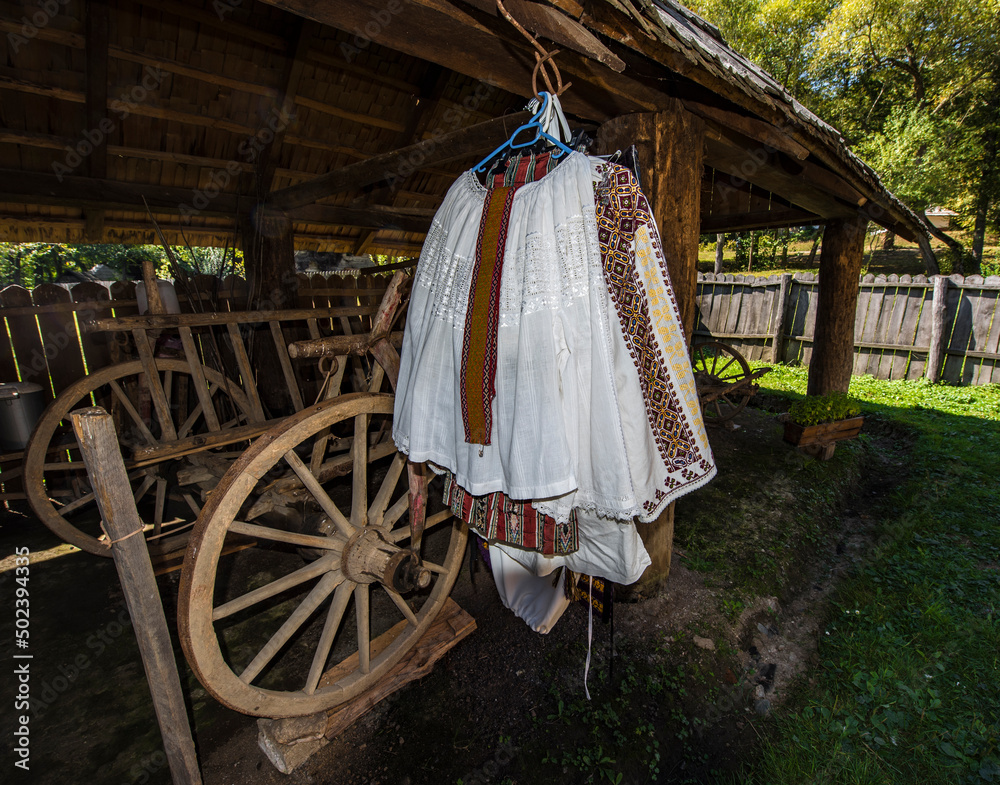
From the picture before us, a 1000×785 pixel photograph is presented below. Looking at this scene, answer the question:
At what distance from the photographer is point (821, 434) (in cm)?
490

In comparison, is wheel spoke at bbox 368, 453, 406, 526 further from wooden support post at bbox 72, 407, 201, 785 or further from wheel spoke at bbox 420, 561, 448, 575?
wooden support post at bbox 72, 407, 201, 785

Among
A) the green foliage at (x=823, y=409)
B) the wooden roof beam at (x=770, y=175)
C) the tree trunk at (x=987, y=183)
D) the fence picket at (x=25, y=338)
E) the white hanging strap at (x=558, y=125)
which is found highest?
the tree trunk at (x=987, y=183)

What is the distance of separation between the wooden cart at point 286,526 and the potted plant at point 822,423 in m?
3.83

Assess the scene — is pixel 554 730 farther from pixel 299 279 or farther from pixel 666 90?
pixel 299 279

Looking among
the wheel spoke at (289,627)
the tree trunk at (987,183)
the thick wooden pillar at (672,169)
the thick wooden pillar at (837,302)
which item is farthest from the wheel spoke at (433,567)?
the tree trunk at (987,183)

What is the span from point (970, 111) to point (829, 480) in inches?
646

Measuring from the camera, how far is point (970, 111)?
13.6m

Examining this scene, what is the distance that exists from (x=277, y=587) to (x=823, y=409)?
5.28m

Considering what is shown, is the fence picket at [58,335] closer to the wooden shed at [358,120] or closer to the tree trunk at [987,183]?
the wooden shed at [358,120]

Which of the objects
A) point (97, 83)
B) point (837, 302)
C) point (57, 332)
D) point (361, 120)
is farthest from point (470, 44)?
point (837, 302)

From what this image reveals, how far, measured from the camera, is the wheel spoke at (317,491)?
1.89 metres

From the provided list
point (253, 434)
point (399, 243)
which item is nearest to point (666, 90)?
point (253, 434)

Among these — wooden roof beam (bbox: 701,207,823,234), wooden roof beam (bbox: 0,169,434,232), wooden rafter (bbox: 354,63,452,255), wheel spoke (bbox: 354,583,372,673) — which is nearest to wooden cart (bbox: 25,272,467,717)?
wheel spoke (bbox: 354,583,372,673)

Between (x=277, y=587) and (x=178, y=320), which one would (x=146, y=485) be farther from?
(x=277, y=587)
